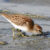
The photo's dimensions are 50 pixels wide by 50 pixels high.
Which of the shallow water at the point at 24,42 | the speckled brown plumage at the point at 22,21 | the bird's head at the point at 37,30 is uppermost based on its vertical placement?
the speckled brown plumage at the point at 22,21

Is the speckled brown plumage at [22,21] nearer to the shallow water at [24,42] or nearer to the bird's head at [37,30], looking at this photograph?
the bird's head at [37,30]

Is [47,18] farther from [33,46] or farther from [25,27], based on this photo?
[33,46]

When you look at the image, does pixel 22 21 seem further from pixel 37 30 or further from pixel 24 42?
pixel 24 42

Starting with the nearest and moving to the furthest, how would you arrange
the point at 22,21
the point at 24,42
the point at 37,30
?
the point at 24,42, the point at 37,30, the point at 22,21

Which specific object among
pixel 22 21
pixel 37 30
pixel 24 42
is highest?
pixel 22 21

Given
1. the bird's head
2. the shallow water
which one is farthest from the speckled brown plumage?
the shallow water

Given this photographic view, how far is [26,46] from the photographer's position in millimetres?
5684

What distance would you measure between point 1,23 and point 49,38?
219cm

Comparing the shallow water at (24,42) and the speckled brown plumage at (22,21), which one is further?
A: the speckled brown plumage at (22,21)

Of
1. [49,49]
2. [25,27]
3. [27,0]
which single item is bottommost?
[49,49]

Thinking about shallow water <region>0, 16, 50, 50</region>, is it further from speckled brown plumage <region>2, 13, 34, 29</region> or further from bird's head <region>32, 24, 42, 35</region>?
speckled brown plumage <region>2, 13, 34, 29</region>

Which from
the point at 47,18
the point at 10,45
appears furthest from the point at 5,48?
the point at 47,18

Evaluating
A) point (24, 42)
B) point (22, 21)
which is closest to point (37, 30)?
point (22, 21)

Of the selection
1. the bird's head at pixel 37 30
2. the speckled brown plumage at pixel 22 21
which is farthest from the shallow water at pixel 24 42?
the speckled brown plumage at pixel 22 21
